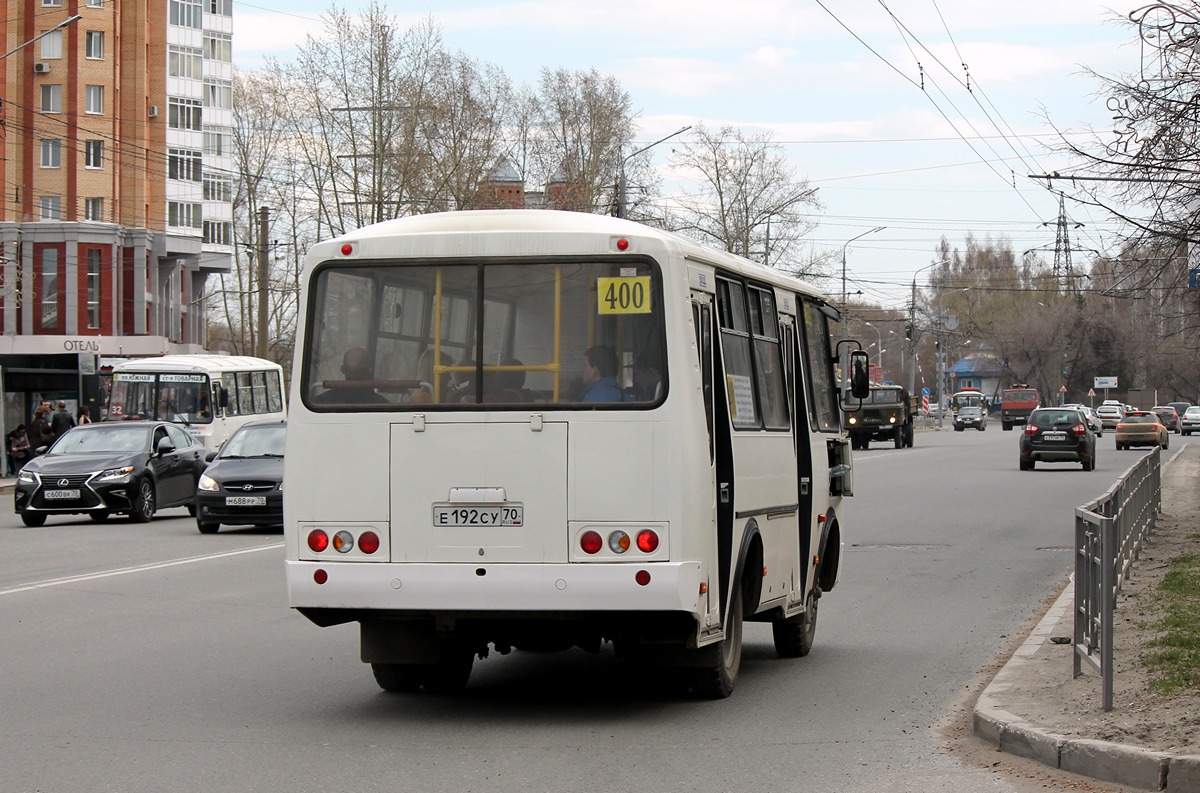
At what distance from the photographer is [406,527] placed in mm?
8445

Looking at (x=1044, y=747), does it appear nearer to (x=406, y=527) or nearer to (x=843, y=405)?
(x=406, y=527)

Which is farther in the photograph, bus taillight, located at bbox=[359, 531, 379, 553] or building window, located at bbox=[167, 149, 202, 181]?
building window, located at bbox=[167, 149, 202, 181]

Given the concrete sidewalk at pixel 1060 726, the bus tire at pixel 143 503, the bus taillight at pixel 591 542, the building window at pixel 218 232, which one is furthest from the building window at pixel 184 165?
the bus taillight at pixel 591 542

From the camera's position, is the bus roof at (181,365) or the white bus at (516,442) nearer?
the white bus at (516,442)

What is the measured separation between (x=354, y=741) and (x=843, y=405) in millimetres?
5802

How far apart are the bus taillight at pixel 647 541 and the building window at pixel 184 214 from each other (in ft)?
250

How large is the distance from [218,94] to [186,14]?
749cm

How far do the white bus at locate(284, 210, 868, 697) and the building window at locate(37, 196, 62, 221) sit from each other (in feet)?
214

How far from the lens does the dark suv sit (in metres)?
41.3

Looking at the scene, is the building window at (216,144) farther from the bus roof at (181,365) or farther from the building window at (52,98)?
the bus roof at (181,365)

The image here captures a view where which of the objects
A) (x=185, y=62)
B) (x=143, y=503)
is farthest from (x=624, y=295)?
(x=185, y=62)

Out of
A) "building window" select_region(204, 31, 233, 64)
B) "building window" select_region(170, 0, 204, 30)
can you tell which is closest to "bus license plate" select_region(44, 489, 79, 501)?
"building window" select_region(170, 0, 204, 30)

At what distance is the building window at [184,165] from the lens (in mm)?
82625

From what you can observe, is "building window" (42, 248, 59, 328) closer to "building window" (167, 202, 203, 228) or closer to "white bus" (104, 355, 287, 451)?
"building window" (167, 202, 203, 228)
